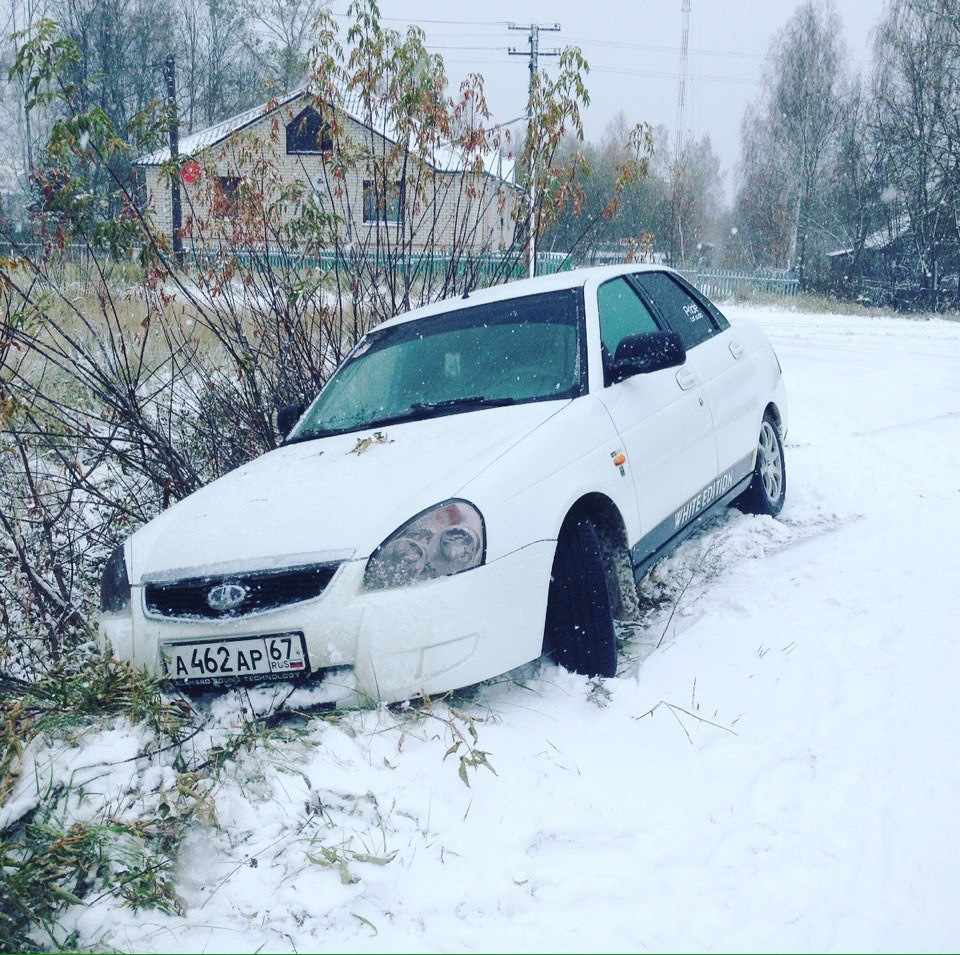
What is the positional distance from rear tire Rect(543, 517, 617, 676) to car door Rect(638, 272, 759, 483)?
1619mm

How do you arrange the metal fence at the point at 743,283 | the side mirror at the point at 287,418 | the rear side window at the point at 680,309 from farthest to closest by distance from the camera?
the metal fence at the point at 743,283
the rear side window at the point at 680,309
the side mirror at the point at 287,418

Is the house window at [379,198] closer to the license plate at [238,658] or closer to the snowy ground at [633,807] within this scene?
the snowy ground at [633,807]

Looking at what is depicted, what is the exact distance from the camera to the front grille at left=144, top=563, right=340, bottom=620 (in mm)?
2877

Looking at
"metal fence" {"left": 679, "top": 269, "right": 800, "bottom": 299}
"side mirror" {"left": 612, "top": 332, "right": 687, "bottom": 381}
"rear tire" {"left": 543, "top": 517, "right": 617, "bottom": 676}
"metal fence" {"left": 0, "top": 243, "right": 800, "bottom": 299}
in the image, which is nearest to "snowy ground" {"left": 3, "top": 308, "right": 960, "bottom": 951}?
"rear tire" {"left": 543, "top": 517, "right": 617, "bottom": 676}

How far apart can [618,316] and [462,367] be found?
0.82 m

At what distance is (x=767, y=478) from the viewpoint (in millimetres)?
5508

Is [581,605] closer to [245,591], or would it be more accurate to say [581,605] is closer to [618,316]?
[245,591]

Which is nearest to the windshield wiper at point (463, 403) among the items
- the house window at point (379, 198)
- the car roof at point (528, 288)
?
the car roof at point (528, 288)

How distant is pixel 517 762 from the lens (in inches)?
114

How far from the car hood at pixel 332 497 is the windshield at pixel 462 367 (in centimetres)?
17

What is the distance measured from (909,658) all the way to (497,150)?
14.7 feet

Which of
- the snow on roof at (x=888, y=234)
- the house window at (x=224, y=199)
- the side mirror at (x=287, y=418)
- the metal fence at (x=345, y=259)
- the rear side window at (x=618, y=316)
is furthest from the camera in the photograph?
the snow on roof at (x=888, y=234)

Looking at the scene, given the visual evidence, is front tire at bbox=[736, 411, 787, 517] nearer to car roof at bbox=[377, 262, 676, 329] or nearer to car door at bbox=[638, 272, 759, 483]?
car door at bbox=[638, 272, 759, 483]

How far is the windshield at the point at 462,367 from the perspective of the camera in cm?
Answer: 386
